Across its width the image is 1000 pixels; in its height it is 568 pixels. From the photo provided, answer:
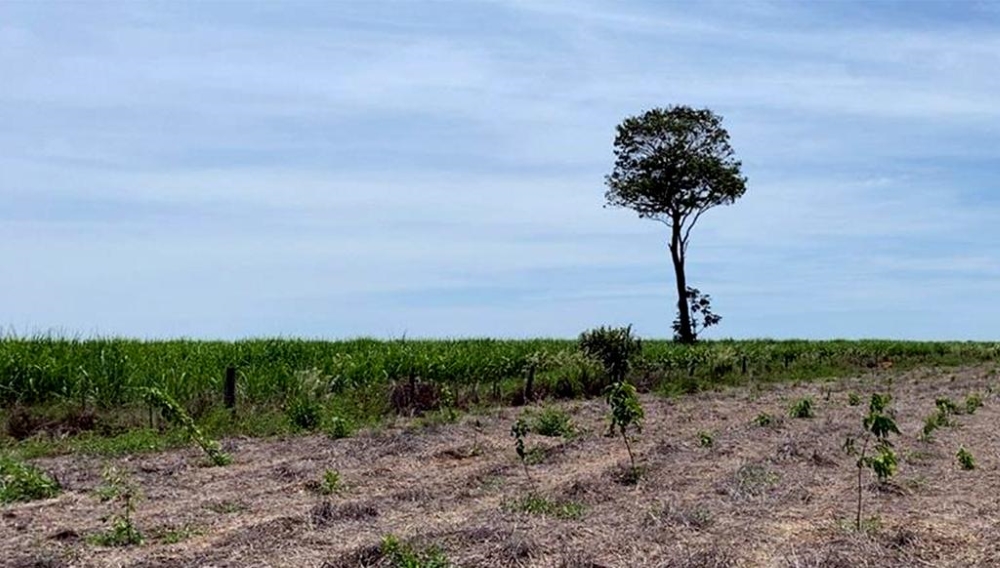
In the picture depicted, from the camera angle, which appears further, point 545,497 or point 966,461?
point 966,461

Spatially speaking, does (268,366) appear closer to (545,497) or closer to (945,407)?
(545,497)

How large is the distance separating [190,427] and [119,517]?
415 centimetres

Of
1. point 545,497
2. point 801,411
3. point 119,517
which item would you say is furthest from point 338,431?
point 801,411

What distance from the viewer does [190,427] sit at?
11484mm

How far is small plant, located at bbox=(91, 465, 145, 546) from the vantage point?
6852 mm

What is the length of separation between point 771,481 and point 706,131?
34.7m

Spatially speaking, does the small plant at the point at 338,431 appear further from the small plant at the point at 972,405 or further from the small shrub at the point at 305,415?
the small plant at the point at 972,405

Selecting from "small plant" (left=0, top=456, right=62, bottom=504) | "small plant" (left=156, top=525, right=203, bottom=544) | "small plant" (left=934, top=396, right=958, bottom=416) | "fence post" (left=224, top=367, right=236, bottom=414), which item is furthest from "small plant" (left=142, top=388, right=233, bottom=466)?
"small plant" (left=934, top=396, right=958, bottom=416)

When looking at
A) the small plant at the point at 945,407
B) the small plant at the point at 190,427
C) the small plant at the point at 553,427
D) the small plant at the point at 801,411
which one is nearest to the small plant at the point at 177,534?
the small plant at the point at 190,427

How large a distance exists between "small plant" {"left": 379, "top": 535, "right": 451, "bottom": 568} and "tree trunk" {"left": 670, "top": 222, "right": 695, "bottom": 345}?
36.1 meters

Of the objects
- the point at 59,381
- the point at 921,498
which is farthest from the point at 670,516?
the point at 59,381

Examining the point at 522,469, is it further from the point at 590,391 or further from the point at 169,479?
the point at 590,391

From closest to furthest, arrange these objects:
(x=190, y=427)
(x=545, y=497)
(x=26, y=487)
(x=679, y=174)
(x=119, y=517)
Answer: (x=119, y=517), (x=545, y=497), (x=26, y=487), (x=190, y=427), (x=679, y=174)

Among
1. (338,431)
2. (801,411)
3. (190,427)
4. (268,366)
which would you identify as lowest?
(338,431)
